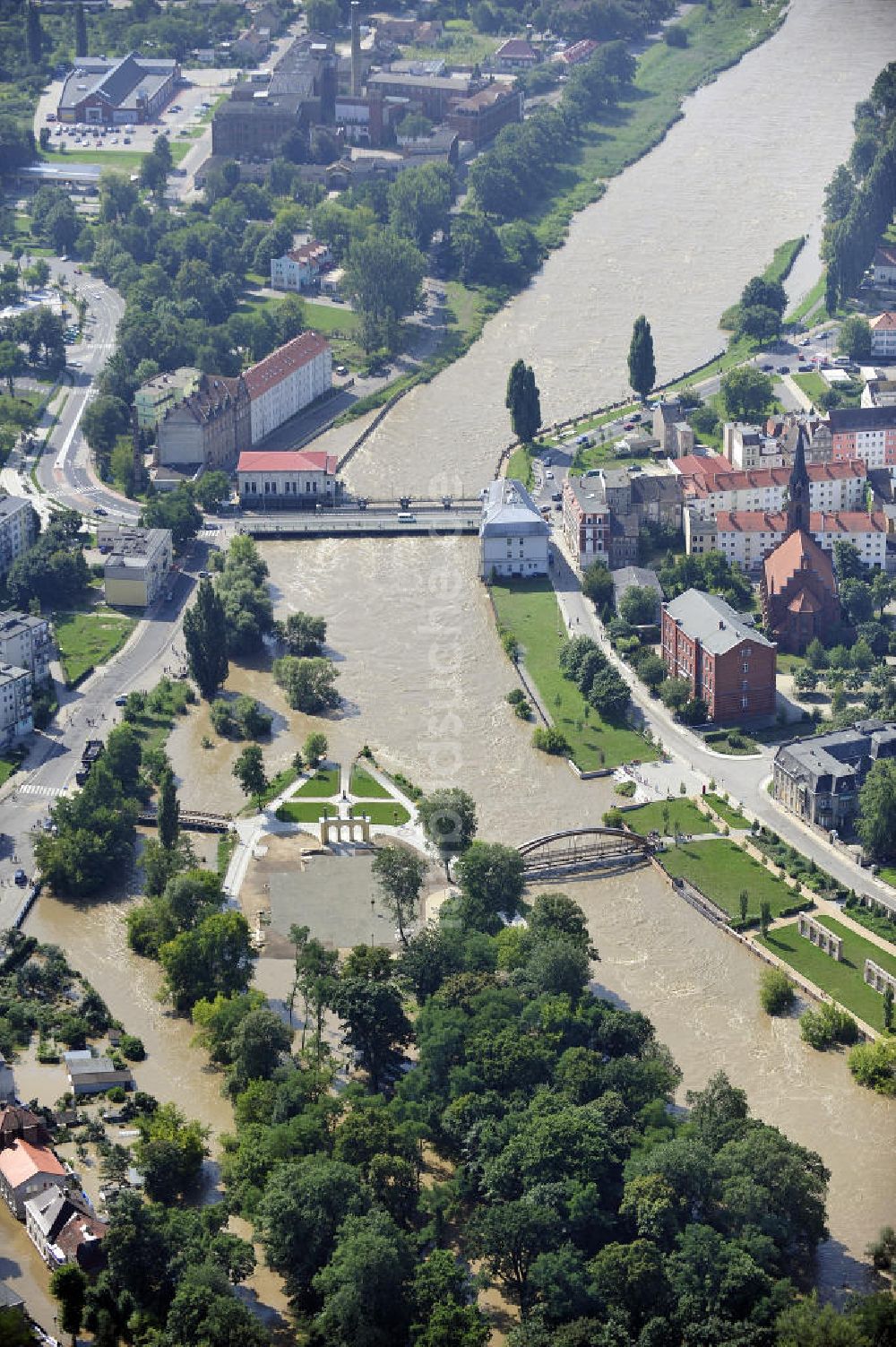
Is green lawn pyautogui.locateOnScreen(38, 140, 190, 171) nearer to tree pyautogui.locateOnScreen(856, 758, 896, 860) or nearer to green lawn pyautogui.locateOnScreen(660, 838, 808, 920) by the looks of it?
green lawn pyautogui.locateOnScreen(660, 838, 808, 920)

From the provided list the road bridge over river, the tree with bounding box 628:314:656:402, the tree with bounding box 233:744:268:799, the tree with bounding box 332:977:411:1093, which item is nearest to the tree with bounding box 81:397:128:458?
the road bridge over river

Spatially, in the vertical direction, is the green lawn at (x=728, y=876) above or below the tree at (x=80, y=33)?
below

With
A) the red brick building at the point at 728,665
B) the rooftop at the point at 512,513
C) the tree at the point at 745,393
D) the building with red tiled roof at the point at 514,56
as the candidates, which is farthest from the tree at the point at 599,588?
the building with red tiled roof at the point at 514,56

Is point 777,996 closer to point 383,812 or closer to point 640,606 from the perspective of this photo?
point 383,812

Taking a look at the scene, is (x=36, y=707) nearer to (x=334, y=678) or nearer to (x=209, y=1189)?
(x=334, y=678)

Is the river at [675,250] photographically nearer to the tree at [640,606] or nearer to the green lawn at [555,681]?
the green lawn at [555,681]

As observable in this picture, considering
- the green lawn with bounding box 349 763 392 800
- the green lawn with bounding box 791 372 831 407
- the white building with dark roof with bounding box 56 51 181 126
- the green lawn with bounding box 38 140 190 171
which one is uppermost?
the white building with dark roof with bounding box 56 51 181 126
